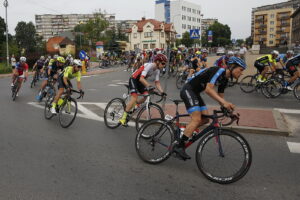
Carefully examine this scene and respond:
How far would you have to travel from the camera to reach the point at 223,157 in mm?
4285

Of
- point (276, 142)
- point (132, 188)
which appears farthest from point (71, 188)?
point (276, 142)

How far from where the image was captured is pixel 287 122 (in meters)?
7.70

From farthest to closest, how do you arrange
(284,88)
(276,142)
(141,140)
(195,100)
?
(284,88)
(276,142)
(141,140)
(195,100)

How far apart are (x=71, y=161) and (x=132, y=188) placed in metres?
1.54

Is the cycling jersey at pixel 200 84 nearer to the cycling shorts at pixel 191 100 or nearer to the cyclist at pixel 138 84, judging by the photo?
the cycling shorts at pixel 191 100

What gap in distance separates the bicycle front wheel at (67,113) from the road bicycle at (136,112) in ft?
2.86

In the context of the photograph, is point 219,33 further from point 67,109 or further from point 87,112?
point 67,109

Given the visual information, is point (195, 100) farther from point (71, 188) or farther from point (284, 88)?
point (284, 88)

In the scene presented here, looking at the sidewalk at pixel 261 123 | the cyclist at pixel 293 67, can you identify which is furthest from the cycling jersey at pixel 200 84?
the cyclist at pixel 293 67

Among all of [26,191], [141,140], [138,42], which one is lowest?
[26,191]

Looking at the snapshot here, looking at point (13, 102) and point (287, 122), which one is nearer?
point (287, 122)

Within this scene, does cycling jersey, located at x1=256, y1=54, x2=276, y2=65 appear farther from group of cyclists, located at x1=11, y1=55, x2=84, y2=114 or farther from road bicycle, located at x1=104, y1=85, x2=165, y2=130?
group of cyclists, located at x1=11, y1=55, x2=84, y2=114

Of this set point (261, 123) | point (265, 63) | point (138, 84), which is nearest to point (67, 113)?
point (138, 84)

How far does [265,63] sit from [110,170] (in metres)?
9.66
